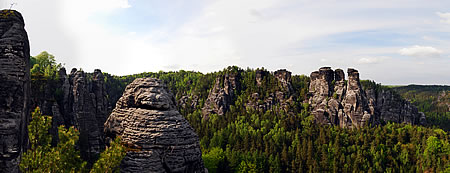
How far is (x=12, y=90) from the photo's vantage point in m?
17.1

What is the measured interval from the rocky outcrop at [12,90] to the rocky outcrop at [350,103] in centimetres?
10570

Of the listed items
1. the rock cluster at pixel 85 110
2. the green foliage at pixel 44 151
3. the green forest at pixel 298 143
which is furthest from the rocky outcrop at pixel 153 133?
the green forest at pixel 298 143

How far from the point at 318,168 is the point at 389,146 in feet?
115

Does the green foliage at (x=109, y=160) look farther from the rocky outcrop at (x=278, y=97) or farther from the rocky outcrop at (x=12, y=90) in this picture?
the rocky outcrop at (x=278, y=97)

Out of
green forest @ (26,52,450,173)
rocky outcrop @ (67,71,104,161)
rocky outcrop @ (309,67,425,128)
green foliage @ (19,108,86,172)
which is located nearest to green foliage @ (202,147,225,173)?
green forest @ (26,52,450,173)

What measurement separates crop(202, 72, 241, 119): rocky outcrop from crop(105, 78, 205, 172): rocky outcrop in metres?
107

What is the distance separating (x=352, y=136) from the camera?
91.9 metres

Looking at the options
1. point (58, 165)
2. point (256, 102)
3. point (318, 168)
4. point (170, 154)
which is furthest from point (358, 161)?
point (58, 165)

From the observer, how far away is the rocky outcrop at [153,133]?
20.0 m

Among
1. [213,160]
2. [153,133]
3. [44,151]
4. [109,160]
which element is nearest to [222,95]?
[213,160]

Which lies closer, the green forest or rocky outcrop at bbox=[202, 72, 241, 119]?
the green forest

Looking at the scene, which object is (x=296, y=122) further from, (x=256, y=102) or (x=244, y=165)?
(x=244, y=165)

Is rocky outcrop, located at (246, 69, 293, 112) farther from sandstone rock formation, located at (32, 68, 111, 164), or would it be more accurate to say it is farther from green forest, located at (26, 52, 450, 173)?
sandstone rock formation, located at (32, 68, 111, 164)

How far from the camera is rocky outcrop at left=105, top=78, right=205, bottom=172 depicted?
65.6 ft
